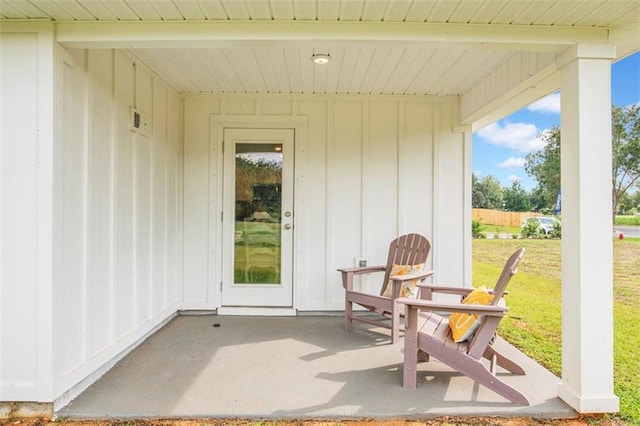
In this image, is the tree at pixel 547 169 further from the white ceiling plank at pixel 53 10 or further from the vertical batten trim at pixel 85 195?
the white ceiling plank at pixel 53 10

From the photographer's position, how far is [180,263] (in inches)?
163

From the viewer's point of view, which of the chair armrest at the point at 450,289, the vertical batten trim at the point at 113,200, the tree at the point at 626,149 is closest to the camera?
the vertical batten trim at the point at 113,200

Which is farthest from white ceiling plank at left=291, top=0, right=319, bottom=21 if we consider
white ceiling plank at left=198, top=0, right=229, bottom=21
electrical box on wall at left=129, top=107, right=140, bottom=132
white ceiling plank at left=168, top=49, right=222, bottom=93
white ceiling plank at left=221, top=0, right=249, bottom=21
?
electrical box on wall at left=129, top=107, right=140, bottom=132

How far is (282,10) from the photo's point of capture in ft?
6.64

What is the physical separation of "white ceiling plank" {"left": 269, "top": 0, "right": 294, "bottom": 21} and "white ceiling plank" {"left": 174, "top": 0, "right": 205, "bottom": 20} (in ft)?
1.35

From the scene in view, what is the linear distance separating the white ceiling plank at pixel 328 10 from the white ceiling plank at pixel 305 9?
3 centimetres

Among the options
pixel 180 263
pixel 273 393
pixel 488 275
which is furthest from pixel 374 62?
pixel 488 275

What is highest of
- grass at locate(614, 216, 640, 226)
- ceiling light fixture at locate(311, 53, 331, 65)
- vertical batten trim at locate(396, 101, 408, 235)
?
ceiling light fixture at locate(311, 53, 331, 65)

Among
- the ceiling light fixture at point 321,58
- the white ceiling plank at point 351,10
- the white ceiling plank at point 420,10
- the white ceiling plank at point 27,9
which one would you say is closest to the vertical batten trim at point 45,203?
the white ceiling plank at point 27,9

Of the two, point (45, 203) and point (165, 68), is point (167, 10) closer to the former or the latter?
point (45, 203)

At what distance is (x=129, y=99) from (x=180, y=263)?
1889mm

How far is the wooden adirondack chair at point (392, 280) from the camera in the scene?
3236mm

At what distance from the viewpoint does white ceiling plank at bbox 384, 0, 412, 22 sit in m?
1.95

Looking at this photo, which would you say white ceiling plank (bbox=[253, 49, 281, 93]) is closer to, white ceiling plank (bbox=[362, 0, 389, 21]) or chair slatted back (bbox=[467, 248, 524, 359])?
white ceiling plank (bbox=[362, 0, 389, 21])
